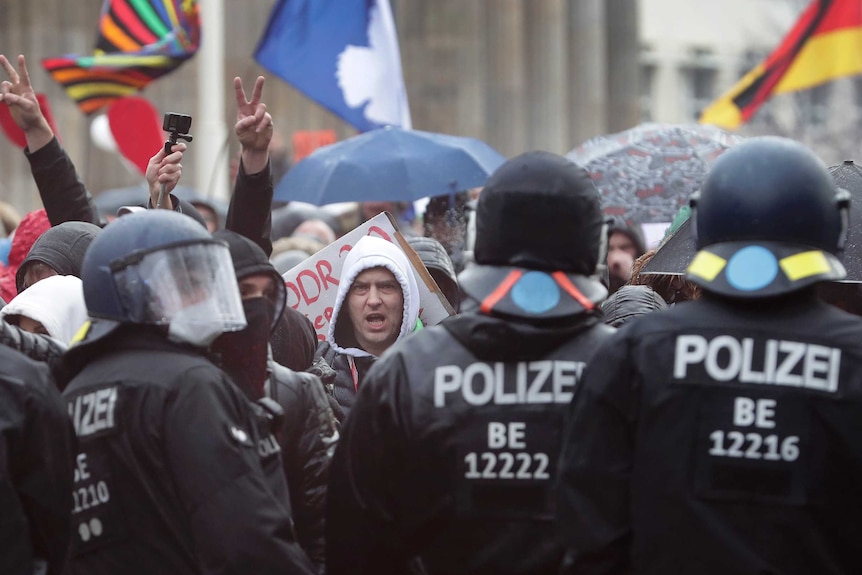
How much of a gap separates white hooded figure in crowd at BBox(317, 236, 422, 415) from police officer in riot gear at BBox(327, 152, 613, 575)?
7.31ft

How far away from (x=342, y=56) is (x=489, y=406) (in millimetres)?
7196

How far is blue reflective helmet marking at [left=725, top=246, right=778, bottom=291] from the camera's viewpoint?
3607 millimetres

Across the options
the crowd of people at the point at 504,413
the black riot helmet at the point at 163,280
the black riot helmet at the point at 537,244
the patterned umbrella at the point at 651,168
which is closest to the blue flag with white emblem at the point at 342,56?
the patterned umbrella at the point at 651,168

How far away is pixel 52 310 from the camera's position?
5.07 meters

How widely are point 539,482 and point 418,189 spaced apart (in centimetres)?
505

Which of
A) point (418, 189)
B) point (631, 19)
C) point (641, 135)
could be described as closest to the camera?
point (418, 189)

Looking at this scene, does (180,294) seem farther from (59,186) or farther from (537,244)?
(59,186)

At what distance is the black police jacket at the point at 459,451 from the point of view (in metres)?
3.83

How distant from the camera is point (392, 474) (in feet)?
13.1

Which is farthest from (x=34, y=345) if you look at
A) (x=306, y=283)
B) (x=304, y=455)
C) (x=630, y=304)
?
(x=306, y=283)

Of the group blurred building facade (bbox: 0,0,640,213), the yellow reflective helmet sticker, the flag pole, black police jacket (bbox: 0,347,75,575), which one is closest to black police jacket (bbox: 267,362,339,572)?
black police jacket (bbox: 0,347,75,575)

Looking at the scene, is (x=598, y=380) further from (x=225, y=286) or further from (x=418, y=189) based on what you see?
(x=418, y=189)

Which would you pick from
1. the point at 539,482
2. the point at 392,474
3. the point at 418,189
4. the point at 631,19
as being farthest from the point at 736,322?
the point at 631,19

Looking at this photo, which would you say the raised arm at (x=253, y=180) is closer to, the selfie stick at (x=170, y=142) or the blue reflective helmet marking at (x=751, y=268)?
the selfie stick at (x=170, y=142)
